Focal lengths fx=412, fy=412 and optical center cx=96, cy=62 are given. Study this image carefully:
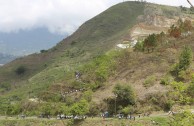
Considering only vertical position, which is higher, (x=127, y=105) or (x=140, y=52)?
(x=140, y=52)

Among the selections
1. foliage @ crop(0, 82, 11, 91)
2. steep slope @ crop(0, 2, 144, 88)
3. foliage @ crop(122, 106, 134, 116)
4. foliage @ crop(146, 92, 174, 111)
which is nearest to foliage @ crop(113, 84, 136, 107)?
foliage @ crop(122, 106, 134, 116)

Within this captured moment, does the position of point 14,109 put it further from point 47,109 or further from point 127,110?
point 127,110

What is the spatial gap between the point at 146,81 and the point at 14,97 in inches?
1323

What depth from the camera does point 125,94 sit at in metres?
59.9

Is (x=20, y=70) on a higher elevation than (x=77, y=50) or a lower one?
lower

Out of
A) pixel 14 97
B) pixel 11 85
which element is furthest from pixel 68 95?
pixel 11 85

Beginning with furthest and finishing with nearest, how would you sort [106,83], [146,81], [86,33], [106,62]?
1. [86,33]
2. [106,62]
3. [106,83]
4. [146,81]

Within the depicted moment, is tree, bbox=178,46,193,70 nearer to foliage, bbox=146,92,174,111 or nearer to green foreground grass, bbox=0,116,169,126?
foliage, bbox=146,92,174,111

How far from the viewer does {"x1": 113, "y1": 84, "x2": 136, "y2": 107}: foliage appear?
196ft

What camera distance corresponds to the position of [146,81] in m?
64.6

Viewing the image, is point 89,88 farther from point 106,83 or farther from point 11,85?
point 11,85

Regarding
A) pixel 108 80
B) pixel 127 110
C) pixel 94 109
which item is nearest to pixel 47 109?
pixel 94 109

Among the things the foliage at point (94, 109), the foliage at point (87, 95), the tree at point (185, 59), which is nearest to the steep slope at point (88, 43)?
the foliage at point (87, 95)

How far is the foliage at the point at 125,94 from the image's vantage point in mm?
59719
